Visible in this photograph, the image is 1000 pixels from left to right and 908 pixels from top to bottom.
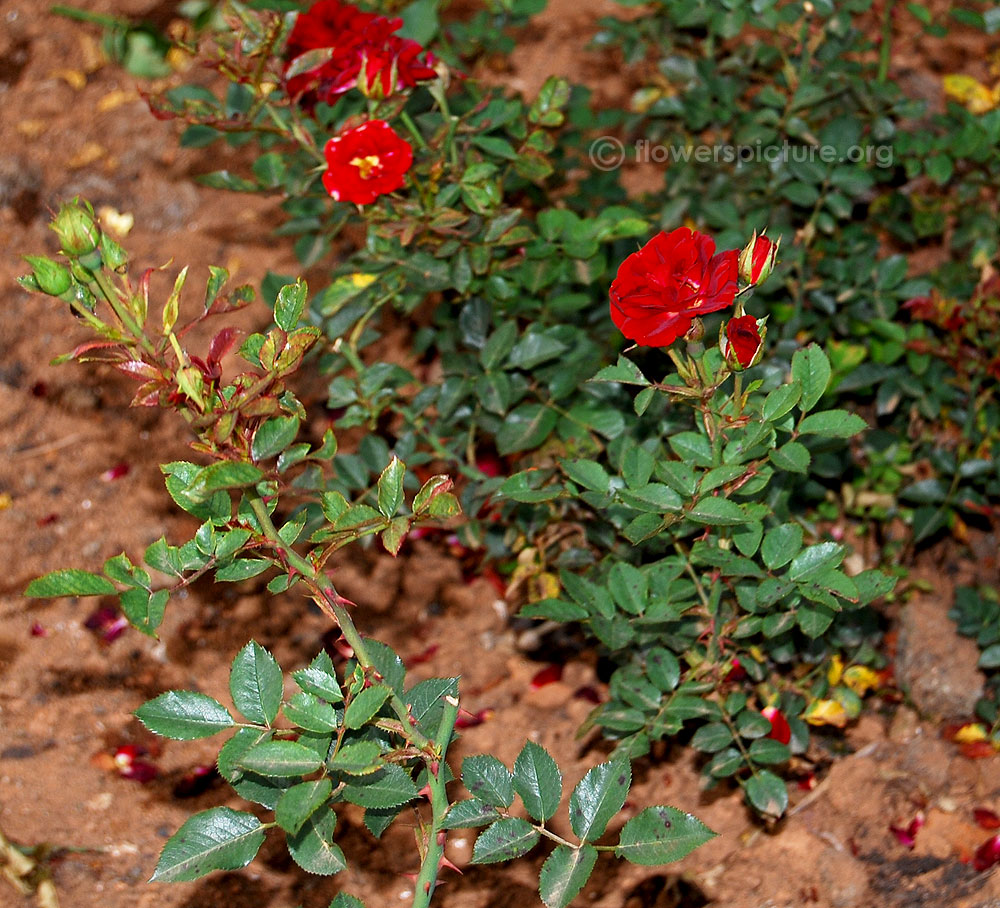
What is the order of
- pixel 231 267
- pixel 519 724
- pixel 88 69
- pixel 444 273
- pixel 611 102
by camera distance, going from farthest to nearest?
pixel 88 69 → pixel 611 102 → pixel 231 267 → pixel 519 724 → pixel 444 273

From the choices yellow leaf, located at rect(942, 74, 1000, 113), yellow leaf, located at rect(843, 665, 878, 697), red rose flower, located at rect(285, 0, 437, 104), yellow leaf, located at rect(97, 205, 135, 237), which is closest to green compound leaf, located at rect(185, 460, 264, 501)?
red rose flower, located at rect(285, 0, 437, 104)

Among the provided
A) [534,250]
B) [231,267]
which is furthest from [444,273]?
[231,267]

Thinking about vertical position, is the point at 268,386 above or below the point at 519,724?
above

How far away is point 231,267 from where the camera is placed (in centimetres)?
242

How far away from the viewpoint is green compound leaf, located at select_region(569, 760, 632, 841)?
1.04 metres

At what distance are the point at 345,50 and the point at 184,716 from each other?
3.15 feet

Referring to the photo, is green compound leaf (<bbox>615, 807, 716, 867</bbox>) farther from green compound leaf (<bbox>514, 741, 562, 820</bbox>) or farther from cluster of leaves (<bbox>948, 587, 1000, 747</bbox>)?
cluster of leaves (<bbox>948, 587, 1000, 747</bbox>)

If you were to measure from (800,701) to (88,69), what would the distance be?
2.48m

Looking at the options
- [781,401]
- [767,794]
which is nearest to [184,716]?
[781,401]

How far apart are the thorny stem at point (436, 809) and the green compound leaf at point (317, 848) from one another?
0.08 metres

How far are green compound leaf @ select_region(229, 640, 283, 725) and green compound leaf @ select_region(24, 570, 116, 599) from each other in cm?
15

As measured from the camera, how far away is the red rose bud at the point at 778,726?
63.3 inches

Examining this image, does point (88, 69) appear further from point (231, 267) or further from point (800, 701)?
point (800, 701)

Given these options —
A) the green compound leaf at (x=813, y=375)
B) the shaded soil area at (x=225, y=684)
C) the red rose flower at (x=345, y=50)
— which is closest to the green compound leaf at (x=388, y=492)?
the green compound leaf at (x=813, y=375)
